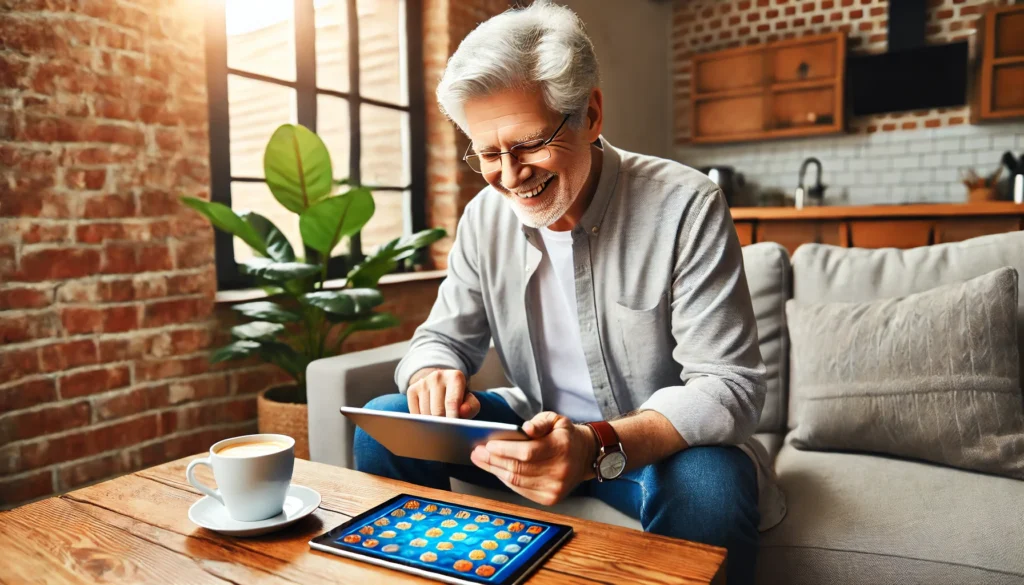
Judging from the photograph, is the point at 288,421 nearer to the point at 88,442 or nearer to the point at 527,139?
the point at 88,442

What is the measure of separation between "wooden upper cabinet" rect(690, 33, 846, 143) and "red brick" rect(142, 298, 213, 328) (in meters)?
4.11

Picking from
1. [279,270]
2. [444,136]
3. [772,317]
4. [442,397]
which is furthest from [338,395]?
[444,136]

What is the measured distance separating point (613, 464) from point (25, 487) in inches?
68.6

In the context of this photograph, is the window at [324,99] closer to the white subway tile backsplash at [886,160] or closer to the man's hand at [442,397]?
the man's hand at [442,397]

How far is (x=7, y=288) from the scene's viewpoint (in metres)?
1.86

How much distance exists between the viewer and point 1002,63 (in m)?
4.38

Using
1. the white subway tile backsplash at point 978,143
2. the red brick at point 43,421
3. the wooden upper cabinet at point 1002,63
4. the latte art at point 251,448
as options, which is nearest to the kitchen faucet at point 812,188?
the white subway tile backsplash at point 978,143

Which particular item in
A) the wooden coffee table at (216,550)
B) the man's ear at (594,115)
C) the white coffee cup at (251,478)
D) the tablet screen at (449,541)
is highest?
the man's ear at (594,115)

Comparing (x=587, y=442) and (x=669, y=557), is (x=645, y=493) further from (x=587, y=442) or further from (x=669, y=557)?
(x=669, y=557)

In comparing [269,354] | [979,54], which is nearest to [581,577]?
[269,354]

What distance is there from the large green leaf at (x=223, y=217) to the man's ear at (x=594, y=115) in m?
1.16

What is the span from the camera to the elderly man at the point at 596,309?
109 cm

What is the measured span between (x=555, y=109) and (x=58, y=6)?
1.55 m

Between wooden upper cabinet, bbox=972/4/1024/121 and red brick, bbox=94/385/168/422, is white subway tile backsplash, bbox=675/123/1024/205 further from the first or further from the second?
red brick, bbox=94/385/168/422
